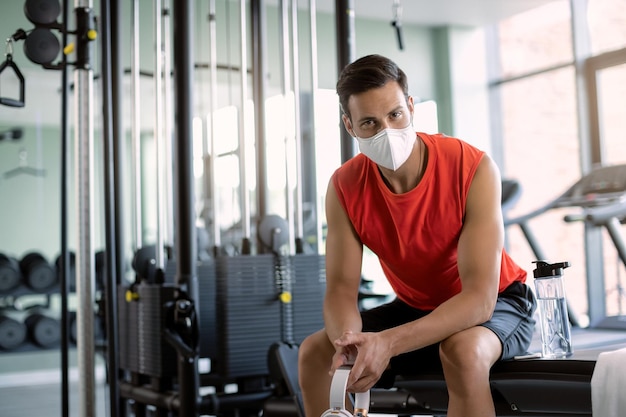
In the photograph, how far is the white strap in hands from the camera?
1499mm

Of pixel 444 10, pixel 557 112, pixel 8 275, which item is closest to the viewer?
pixel 8 275

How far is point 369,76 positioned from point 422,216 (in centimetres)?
38

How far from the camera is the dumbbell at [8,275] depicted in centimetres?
595

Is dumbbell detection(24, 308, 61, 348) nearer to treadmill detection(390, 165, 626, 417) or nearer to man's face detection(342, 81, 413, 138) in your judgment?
treadmill detection(390, 165, 626, 417)

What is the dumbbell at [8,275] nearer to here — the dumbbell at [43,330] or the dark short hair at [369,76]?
the dumbbell at [43,330]

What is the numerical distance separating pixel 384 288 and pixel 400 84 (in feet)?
18.6

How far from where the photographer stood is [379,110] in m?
1.86

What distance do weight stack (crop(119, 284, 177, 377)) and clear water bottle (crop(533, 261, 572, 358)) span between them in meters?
1.42

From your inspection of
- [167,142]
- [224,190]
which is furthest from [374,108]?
[224,190]

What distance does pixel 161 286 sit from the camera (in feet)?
10.2

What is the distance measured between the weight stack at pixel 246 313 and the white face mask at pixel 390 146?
1246mm

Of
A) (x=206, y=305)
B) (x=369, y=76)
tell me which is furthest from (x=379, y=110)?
(x=206, y=305)

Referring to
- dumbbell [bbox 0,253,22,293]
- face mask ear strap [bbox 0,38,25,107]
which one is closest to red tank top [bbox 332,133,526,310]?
face mask ear strap [bbox 0,38,25,107]

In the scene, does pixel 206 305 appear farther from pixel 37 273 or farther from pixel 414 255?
pixel 37 273
